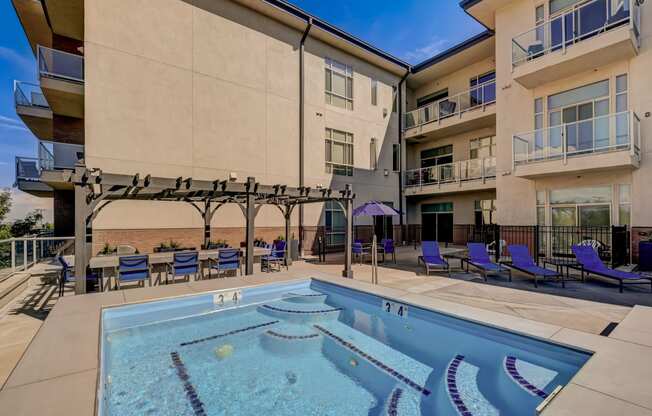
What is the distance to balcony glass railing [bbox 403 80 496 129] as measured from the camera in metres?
16.5

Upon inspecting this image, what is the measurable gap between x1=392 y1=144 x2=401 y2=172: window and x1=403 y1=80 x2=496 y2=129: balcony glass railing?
152 cm

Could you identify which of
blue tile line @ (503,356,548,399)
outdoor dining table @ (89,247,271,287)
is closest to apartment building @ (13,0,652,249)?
outdoor dining table @ (89,247,271,287)

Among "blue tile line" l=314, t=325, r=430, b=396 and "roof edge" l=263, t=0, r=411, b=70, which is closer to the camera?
"blue tile line" l=314, t=325, r=430, b=396

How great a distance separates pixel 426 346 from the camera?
523cm

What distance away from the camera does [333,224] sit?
1755cm

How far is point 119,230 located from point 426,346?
1072cm

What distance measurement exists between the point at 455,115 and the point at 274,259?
42.6 feet

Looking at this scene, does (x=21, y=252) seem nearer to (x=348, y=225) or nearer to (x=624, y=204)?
(x=348, y=225)

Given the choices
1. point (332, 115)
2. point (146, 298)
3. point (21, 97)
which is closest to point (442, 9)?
point (332, 115)

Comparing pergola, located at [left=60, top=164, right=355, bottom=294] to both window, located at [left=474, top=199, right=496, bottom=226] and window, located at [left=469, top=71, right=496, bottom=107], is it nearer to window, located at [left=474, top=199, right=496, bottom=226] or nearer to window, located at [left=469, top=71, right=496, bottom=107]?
window, located at [left=469, top=71, right=496, bottom=107]

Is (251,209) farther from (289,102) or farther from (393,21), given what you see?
(393,21)

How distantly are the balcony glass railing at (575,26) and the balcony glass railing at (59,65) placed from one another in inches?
656

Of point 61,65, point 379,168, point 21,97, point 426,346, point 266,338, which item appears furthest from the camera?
point 379,168

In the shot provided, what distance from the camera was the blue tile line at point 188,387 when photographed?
3.80m
